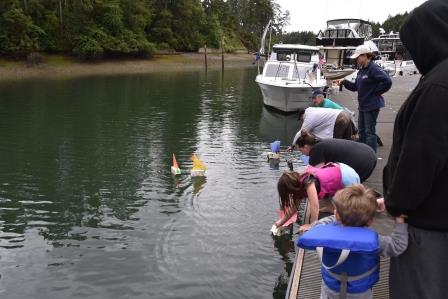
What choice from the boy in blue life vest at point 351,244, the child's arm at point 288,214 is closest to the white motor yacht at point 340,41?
the child's arm at point 288,214

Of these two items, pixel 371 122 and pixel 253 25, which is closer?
pixel 371 122

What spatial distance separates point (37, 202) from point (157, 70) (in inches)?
1955

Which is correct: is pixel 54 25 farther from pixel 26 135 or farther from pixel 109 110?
pixel 26 135

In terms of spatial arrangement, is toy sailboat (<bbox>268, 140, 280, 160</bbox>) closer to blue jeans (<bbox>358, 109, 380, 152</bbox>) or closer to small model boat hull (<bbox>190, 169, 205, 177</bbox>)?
small model boat hull (<bbox>190, 169, 205, 177</bbox>)

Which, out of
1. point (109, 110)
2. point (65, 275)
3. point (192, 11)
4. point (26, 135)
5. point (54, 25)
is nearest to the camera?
point (65, 275)

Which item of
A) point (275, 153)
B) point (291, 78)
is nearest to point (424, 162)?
point (275, 153)

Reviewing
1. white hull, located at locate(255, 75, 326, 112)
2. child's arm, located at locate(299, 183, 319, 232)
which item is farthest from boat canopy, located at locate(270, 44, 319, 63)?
child's arm, located at locate(299, 183, 319, 232)

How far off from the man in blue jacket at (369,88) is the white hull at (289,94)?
11.7 m

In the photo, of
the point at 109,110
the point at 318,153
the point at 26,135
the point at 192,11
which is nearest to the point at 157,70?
the point at 192,11

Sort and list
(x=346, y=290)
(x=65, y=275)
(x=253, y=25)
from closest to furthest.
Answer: (x=346, y=290)
(x=65, y=275)
(x=253, y=25)

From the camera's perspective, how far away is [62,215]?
9.28 metres

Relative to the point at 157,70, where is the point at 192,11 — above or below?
above

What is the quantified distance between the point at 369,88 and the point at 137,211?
5.42 metres

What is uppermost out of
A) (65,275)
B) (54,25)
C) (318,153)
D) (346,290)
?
(54,25)
